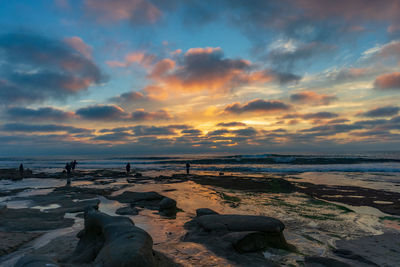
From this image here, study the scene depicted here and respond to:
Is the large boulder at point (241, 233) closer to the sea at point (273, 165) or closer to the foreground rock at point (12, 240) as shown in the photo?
the foreground rock at point (12, 240)

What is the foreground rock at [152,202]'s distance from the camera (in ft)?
33.5

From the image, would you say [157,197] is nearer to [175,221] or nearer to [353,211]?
[175,221]

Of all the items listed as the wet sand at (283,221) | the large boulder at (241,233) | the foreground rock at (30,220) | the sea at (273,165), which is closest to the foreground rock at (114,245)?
the wet sand at (283,221)

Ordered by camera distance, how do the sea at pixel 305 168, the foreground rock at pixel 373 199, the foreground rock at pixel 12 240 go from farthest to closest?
the sea at pixel 305 168
the foreground rock at pixel 373 199
the foreground rock at pixel 12 240

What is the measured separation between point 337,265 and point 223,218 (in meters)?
3.08

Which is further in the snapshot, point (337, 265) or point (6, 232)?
point (6, 232)

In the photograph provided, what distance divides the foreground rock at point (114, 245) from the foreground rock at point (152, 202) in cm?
418

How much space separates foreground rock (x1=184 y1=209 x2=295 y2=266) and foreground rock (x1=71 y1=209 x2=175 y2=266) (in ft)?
5.11

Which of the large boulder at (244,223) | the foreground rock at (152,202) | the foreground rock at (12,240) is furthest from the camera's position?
the foreground rock at (152,202)

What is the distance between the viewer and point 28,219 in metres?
8.37

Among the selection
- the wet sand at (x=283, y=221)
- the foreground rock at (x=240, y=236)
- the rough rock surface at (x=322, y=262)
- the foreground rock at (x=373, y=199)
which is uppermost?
the foreground rock at (x=240, y=236)

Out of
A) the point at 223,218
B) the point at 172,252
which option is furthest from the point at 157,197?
the point at 172,252

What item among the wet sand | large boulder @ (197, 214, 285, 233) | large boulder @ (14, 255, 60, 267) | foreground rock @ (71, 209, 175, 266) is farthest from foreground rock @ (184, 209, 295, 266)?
large boulder @ (14, 255, 60, 267)

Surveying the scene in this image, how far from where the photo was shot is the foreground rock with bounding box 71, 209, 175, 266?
3.73 m
